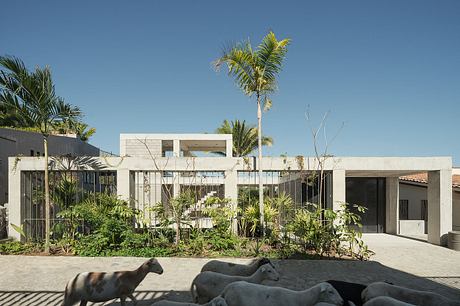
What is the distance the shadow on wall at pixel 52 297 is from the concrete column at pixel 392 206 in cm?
1366

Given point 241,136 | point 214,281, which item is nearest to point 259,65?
point 214,281

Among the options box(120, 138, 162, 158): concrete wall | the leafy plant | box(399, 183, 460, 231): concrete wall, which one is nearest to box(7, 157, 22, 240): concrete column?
the leafy plant

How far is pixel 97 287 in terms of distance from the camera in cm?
545

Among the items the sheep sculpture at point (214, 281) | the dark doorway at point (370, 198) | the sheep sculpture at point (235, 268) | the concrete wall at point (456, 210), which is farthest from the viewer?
the dark doorway at point (370, 198)

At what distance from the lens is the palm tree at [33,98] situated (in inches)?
411

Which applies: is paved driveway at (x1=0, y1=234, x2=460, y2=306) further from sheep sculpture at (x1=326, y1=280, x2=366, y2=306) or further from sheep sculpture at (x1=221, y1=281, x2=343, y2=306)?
sheep sculpture at (x1=221, y1=281, x2=343, y2=306)

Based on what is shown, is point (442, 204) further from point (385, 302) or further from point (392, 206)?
point (385, 302)

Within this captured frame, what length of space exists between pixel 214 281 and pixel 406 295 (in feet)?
9.78

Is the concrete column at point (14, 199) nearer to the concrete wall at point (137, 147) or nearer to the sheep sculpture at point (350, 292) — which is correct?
the sheep sculpture at point (350, 292)

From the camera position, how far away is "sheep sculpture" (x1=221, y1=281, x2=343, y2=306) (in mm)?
4590

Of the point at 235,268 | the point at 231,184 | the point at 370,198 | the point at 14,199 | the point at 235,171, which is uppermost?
the point at 235,171

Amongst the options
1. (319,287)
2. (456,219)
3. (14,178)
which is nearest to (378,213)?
(456,219)

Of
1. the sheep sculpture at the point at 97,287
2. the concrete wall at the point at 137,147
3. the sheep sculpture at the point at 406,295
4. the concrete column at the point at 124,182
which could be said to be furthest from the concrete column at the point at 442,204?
the concrete wall at the point at 137,147

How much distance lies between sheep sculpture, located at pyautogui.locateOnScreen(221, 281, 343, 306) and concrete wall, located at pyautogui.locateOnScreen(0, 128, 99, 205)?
13416mm
